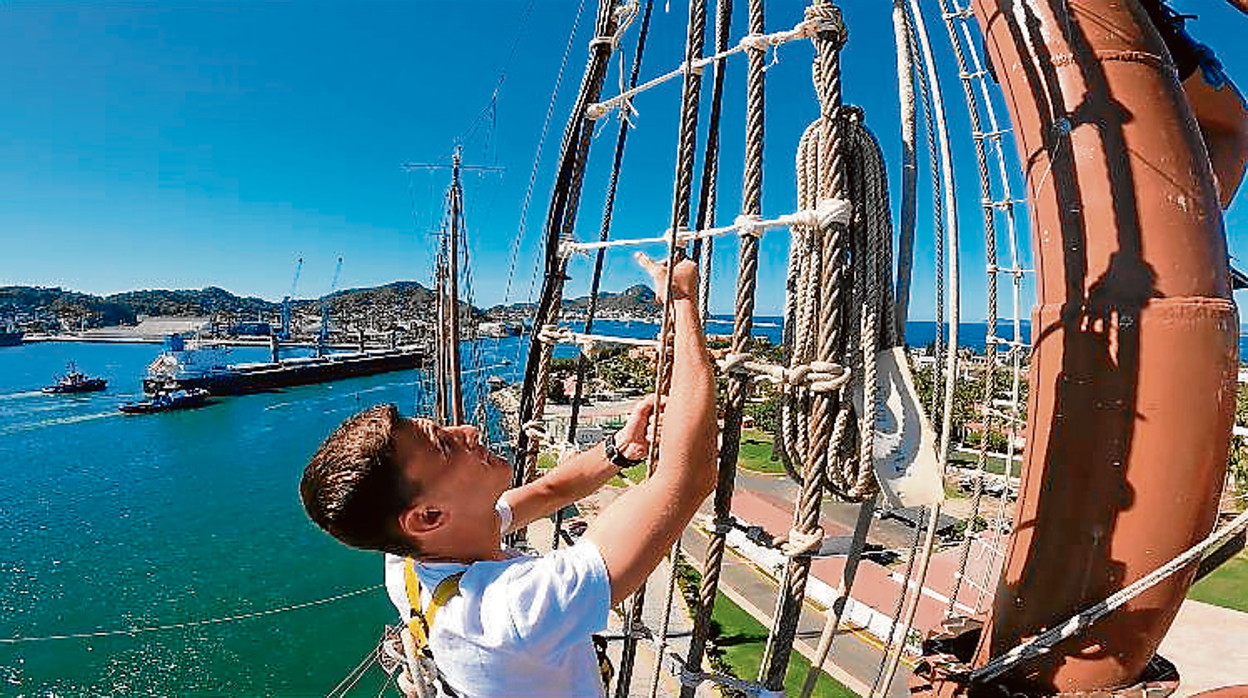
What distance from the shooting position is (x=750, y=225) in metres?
2.43

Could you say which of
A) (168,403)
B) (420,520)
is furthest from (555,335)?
(168,403)

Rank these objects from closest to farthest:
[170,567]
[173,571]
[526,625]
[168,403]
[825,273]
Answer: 1. [526,625]
2. [825,273]
3. [173,571]
4. [170,567]
5. [168,403]

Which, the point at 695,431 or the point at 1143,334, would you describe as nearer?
the point at 695,431

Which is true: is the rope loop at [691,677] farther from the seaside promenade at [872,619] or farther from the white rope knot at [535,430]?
the seaside promenade at [872,619]

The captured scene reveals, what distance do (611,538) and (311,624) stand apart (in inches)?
886

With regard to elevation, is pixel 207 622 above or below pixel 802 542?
below

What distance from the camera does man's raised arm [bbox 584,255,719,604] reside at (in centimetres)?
154

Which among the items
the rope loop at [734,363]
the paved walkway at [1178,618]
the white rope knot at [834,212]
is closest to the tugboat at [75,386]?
the paved walkway at [1178,618]

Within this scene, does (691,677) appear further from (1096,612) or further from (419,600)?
(1096,612)

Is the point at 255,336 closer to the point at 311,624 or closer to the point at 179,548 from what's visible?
the point at 179,548

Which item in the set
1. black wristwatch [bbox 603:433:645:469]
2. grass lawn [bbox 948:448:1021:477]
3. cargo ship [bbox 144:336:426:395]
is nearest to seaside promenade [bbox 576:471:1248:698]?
black wristwatch [bbox 603:433:645:469]

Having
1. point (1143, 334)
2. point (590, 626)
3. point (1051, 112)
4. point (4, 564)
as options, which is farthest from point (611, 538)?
point (4, 564)

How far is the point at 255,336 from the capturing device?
14562 cm

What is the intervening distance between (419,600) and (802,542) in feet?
3.63
